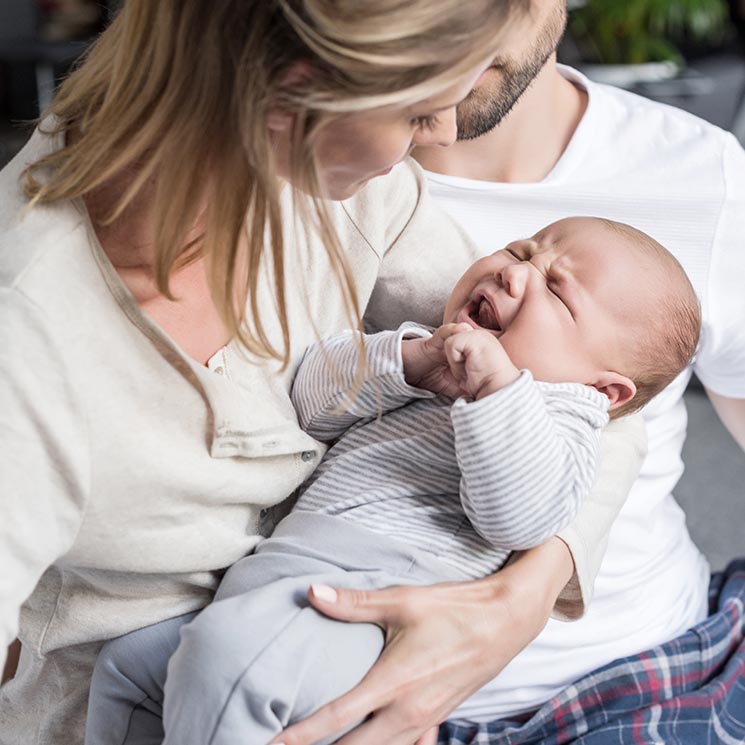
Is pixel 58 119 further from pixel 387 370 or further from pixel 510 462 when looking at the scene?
pixel 510 462

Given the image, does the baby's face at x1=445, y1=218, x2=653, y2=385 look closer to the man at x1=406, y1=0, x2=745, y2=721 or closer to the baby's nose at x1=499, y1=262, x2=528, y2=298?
the baby's nose at x1=499, y1=262, x2=528, y2=298

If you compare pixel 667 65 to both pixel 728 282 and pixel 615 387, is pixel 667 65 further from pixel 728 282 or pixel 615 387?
pixel 615 387

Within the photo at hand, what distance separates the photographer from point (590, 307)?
3.70ft

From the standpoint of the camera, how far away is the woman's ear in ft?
2.65

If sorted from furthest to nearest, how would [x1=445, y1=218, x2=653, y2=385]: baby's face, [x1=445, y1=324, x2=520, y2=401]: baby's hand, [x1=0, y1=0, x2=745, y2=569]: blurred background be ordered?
[x1=0, y1=0, x2=745, y2=569]: blurred background
[x1=445, y1=218, x2=653, y2=385]: baby's face
[x1=445, y1=324, x2=520, y2=401]: baby's hand

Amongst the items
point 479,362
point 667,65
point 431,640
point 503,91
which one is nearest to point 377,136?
point 479,362

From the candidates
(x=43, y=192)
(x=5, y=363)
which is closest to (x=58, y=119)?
(x=43, y=192)

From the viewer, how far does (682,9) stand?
11.2 feet

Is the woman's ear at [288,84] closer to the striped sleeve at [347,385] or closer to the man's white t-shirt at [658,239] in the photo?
the striped sleeve at [347,385]

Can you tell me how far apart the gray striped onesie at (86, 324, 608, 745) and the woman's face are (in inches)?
7.1

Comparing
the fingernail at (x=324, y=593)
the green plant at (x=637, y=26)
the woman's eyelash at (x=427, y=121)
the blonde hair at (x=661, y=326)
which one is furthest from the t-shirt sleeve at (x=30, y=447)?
the green plant at (x=637, y=26)

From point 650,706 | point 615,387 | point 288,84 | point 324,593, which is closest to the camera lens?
point 288,84

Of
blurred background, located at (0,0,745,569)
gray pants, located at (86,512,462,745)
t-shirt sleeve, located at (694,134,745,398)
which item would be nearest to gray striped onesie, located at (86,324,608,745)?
gray pants, located at (86,512,462,745)

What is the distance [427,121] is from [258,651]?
18.1 inches
